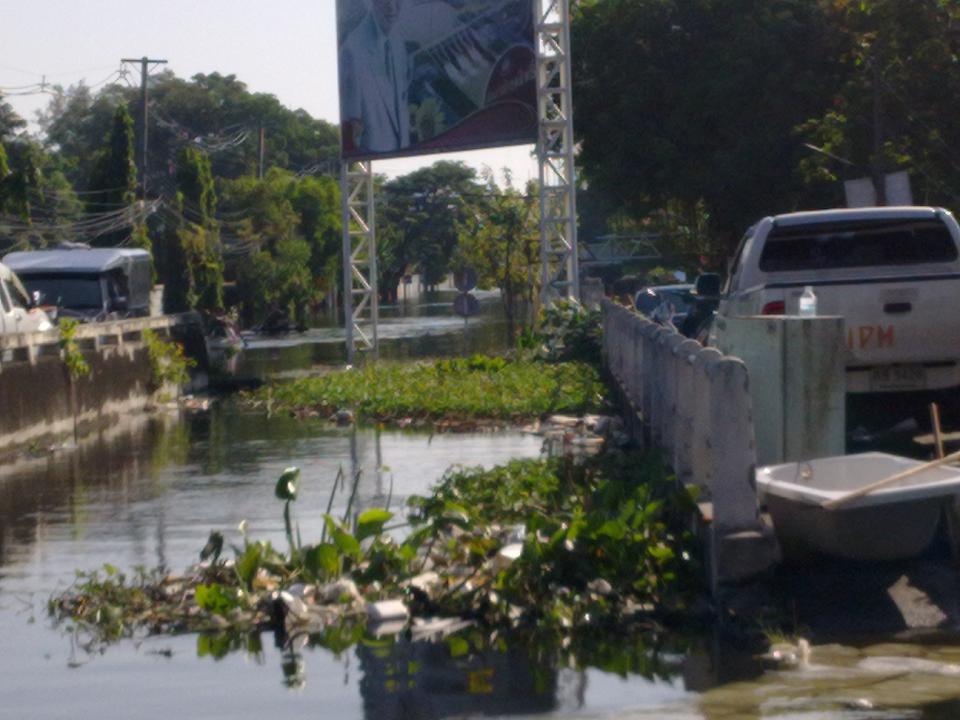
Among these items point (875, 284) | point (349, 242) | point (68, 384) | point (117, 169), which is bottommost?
point (68, 384)

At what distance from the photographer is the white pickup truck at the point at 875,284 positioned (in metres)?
11.7

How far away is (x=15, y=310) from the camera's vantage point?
22.0 m

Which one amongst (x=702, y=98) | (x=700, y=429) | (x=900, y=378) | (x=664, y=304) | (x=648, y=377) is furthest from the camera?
(x=702, y=98)

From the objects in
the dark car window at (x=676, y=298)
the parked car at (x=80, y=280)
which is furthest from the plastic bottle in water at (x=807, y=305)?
the dark car window at (x=676, y=298)

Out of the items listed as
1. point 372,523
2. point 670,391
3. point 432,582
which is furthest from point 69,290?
point 432,582

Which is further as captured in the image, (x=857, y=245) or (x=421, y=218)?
(x=421, y=218)

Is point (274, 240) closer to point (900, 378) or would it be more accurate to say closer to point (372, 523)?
point (900, 378)

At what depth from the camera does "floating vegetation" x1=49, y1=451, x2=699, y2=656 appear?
8.12 meters

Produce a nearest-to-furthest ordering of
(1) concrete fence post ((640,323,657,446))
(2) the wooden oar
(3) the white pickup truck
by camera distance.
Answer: (2) the wooden oar
(3) the white pickup truck
(1) concrete fence post ((640,323,657,446))

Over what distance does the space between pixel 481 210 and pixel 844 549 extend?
189 ft

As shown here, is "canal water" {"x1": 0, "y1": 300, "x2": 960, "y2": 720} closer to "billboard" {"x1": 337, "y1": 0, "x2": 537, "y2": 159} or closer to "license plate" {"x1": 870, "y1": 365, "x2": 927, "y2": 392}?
"license plate" {"x1": 870, "y1": 365, "x2": 927, "y2": 392}

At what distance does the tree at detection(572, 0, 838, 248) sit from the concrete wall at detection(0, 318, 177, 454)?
67.5 ft

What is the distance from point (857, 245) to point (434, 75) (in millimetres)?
19407

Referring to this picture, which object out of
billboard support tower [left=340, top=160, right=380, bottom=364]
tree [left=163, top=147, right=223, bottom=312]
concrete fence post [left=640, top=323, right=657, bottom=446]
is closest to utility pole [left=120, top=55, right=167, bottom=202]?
tree [left=163, top=147, right=223, bottom=312]
